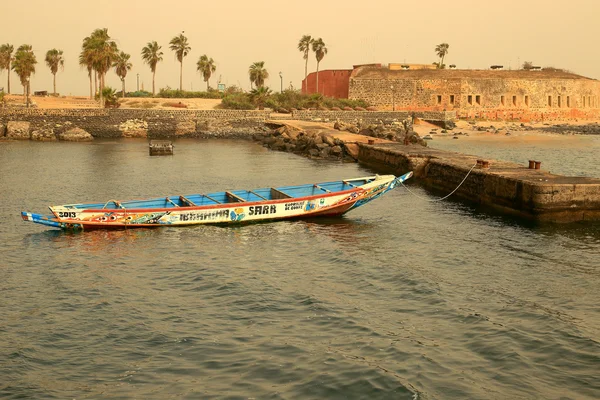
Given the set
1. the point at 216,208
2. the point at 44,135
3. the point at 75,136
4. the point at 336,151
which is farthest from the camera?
the point at 44,135

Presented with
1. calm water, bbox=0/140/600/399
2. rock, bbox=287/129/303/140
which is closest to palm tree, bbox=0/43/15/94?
rock, bbox=287/129/303/140

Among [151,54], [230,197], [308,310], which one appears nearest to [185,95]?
[151,54]

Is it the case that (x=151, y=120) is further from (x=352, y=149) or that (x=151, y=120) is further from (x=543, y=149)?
(x=543, y=149)

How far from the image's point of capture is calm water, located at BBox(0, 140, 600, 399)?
35.0 feet

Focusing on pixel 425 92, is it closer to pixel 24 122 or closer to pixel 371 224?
pixel 24 122

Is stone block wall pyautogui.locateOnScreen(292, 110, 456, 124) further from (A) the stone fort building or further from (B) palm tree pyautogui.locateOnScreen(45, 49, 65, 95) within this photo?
(B) palm tree pyautogui.locateOnScreen(45, 49, 65, 95)

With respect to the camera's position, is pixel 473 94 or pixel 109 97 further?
pixel 473 94

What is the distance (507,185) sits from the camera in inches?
963

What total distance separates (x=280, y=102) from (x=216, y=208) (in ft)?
187

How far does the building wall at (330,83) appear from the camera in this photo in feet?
277

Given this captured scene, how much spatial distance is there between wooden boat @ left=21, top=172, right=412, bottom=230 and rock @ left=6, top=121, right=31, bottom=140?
42.3m

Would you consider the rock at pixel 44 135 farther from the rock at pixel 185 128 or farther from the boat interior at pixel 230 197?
the boat interior at pixel 230 197

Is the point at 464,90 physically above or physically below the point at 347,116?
above

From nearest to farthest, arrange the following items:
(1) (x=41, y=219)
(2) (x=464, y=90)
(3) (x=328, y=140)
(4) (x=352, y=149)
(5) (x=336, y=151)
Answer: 1. (1) (x=41, y=219)
2. (4) (x=352, y=149)
3. (5) (x=336, y=151)
4. (3) (x=328, y=140)
5. (2) (x=464, y=90)
